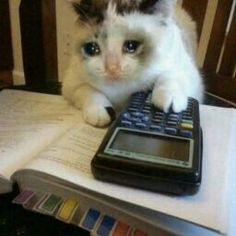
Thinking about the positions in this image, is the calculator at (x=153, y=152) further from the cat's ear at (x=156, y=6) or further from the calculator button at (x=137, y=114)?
the cat's ear at (x=156, y=6)

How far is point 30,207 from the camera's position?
415mm

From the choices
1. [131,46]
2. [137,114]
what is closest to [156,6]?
[131,46]

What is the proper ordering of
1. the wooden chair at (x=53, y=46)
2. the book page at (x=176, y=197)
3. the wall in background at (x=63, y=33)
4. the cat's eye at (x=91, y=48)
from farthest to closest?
the wall in background at (x=63, y=33) < the wooden chair at (x=53, y=46) < the cat's eye at (x=91, y=48) < the book page at (x=176, y=197)

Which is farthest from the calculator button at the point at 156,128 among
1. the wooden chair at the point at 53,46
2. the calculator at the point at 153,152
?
the wooden chair at the point at 53,46

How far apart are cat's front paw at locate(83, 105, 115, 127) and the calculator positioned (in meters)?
0.05

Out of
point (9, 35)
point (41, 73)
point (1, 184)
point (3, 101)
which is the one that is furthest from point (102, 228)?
point (9, 35)

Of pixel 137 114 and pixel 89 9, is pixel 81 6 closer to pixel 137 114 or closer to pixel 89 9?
pixel 89 9

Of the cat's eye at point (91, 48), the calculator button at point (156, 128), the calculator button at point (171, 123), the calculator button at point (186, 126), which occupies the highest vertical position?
the cat's eye at point (91, 48)

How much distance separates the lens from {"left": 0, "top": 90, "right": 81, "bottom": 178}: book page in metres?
0.47

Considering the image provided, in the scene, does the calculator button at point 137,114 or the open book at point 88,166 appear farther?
the calculator button at point 137,114

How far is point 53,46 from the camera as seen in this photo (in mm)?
857

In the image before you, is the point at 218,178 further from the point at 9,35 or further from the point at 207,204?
the point at 9,35

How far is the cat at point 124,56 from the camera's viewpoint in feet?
1.69

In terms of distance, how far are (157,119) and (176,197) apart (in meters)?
0.14
